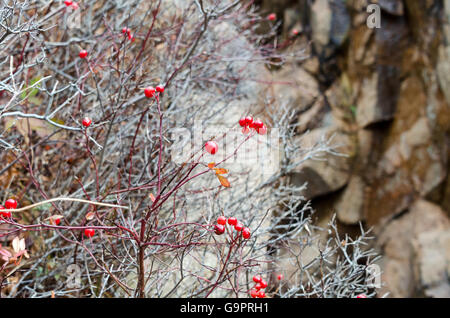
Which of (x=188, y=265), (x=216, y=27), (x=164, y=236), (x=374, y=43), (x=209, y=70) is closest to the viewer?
(x=164, y=236)

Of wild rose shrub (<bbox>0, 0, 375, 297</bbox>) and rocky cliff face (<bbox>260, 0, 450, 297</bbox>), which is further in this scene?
rocky cliff face (<bbox>260, 0, 450, 297</bbox>)

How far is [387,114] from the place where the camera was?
3998 mm

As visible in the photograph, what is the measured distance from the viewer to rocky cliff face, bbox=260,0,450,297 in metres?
3.60

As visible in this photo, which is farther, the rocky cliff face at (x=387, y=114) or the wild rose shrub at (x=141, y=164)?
the rocky cliff face at (x=387, y=114)

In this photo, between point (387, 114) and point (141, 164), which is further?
point (387, 114)

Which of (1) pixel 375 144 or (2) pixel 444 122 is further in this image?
(1) pixel 375 144

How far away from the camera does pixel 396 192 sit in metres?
3.92

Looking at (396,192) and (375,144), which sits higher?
(375,144)

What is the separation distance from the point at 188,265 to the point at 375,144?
3.12 metres

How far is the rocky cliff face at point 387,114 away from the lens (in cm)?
360

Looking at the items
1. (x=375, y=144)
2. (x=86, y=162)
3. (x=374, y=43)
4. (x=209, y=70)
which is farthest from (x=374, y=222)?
(x=86, y=162)

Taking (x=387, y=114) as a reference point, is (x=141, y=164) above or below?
below
